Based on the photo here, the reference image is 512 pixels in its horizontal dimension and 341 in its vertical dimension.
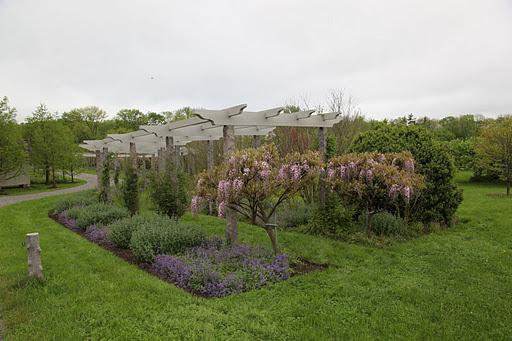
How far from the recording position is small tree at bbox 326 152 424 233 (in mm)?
6387

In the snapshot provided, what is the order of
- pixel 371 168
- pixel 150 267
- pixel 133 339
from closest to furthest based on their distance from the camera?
pixel 133 339 → pixel 150 267 → pixel 371 168

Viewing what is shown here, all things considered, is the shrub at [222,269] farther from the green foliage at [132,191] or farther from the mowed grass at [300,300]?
the green foliage at [132,191]

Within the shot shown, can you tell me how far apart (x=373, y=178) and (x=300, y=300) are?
3.27m

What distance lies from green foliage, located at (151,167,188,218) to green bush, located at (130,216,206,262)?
5.54 feet

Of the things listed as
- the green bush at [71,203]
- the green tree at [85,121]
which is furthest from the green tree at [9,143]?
the green tree at [85,121]

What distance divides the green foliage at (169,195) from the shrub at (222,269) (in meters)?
2.57

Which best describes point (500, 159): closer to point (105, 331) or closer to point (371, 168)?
point (371, 168)

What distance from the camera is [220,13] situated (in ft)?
26.7

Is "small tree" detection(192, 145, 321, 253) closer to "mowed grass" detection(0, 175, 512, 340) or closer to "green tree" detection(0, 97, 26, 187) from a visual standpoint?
"mowed grass" detection(0, 175, 512, 340)

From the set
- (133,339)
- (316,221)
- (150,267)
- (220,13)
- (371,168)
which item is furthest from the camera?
(220,13)

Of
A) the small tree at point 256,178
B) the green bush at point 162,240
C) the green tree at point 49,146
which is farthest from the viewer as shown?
the green tree at point 49,146

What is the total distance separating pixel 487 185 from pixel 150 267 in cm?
1861

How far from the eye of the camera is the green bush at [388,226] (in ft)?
23.7

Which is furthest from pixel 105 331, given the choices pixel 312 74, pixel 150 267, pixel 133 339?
pixel 312 74
